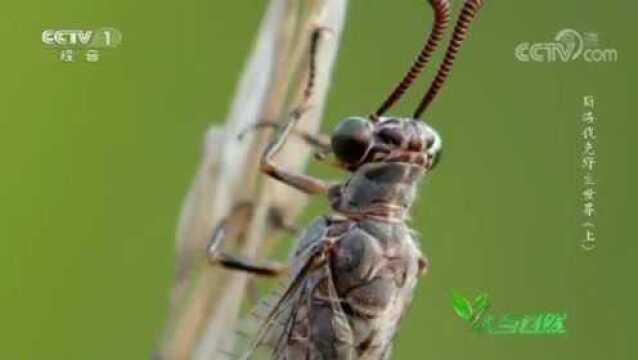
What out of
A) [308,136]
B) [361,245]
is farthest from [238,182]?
[361,245]

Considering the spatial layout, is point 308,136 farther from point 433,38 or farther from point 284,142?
point 433,38

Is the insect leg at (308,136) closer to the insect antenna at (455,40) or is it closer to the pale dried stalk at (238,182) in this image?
the pale dried stalk at (238,182)

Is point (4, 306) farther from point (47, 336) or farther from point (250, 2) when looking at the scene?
point (250, 2)

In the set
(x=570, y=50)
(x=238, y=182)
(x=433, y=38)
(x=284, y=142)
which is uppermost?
(x=570, y=50)

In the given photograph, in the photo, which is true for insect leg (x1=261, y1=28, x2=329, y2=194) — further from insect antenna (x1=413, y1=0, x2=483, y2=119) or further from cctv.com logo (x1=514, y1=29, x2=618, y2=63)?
cctv.com logo (x1=514, y1=29, x2=618, y2=63)

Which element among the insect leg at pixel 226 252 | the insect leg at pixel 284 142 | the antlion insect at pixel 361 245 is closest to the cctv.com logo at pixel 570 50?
the antlion insect at pixel 361 245

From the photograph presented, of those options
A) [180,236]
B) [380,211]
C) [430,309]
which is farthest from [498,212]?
[180,236]
